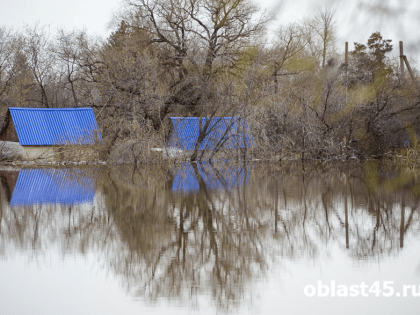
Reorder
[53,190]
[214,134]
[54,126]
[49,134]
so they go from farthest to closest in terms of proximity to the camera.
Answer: [54,126] < [49,134] < [214,134] < [53,190]

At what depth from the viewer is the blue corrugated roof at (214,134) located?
84.1 ft

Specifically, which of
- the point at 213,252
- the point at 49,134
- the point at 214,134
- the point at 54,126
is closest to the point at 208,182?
the point at 213,252

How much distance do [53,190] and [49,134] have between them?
1559 centimetres

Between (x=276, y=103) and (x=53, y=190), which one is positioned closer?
(x=53, y=190)

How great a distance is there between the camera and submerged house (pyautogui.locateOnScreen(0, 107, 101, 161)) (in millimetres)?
26969

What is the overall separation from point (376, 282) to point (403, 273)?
483mm

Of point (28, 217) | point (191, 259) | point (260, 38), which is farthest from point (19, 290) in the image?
point (260, 38)

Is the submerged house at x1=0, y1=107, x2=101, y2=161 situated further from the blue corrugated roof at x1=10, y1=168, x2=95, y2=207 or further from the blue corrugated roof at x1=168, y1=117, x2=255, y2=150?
the blue corrugated roof at x1=10, y1=168, x2=95, y2=207

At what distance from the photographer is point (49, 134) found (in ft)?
95.3

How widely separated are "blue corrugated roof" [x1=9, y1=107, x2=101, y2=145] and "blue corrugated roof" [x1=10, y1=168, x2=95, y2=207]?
8871 mm

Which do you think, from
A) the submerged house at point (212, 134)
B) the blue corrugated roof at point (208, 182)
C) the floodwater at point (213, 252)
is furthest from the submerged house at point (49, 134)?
the floodwater at point (213, 252)

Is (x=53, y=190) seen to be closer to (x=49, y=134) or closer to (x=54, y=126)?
(x=49, y=134)

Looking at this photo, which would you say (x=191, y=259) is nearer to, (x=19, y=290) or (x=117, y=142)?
(x=19, y=290)

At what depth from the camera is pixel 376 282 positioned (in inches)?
207
